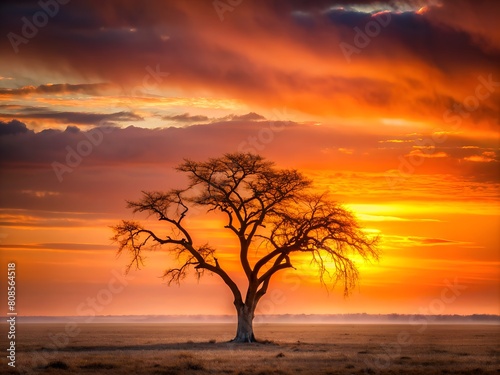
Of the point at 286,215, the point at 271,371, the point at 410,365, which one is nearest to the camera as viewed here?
the point at 271,371

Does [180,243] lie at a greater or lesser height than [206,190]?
lesser

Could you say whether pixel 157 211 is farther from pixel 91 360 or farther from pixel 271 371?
pixel 271 371

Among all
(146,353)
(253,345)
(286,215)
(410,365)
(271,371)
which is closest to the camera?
(271,371)

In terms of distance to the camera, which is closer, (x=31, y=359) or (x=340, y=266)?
(x=31, y=359)

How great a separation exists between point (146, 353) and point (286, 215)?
16755 millimetres

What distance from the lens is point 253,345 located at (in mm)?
55469

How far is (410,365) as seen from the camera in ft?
134

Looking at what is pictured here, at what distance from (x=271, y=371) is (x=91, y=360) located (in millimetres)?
10276

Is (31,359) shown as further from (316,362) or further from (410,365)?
(410,365)

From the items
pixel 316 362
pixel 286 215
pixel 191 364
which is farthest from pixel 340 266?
pixel 191 364

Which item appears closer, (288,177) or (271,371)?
(271,371)

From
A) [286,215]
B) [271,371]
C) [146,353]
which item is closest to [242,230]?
[286,215]

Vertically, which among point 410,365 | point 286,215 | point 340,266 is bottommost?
point 410,365

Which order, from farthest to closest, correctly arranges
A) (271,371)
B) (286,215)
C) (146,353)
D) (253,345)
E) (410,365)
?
(286,215), (253,345), (146,353), (410,365), (271,371)
